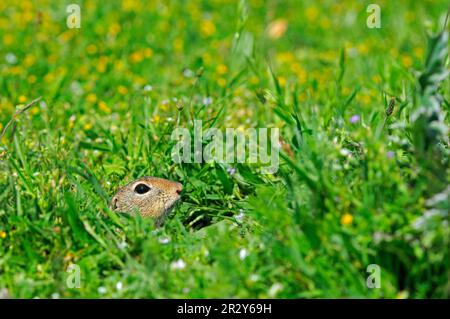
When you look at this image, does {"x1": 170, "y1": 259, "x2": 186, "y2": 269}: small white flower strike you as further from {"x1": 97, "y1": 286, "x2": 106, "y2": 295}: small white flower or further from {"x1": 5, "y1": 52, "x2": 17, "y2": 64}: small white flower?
{"x1": 5, "y1": 52, "x2": 17, "y2": 64}: small white flower

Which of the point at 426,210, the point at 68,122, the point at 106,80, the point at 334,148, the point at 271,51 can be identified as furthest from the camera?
the point at 271,51

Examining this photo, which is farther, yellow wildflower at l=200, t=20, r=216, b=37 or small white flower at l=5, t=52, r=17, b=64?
yellow wildflower at l=200, t=20, r=216, b=37

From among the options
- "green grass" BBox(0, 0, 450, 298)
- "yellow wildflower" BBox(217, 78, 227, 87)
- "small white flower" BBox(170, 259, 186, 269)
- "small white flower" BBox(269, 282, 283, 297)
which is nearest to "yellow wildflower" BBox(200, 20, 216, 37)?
"green grass" BBox(0, 0, 450, 298)

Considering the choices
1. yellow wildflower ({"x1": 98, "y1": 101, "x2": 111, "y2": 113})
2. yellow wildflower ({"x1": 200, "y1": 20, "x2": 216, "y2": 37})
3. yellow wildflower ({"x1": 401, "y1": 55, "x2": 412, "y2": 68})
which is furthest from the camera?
yellow wildflower ({"x1": 200, "y1": 20, "x2": 216, "y2": 37})

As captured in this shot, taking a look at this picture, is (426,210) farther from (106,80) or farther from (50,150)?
(106,80)

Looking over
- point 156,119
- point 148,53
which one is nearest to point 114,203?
point 156,119

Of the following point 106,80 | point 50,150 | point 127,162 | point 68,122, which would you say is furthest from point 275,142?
point 106,80

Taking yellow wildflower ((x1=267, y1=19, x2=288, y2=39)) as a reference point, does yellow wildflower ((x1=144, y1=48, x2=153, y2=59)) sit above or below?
below
